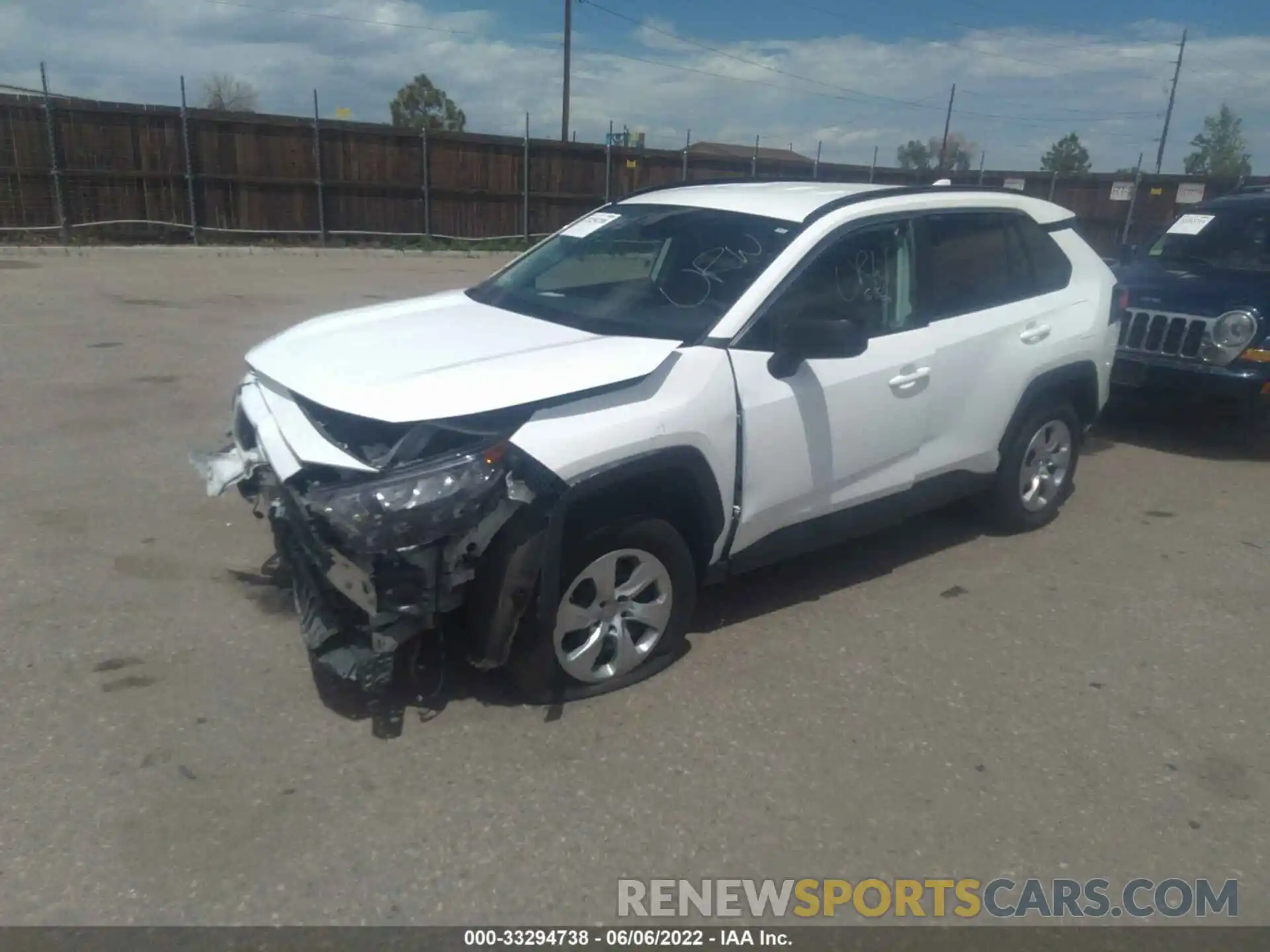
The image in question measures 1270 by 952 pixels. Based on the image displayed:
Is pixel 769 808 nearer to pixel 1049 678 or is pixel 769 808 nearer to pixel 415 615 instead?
pixel 415 615

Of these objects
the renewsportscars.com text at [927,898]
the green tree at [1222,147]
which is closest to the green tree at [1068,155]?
the green tree at [1222,147]

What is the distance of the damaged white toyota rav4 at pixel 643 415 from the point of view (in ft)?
11.2

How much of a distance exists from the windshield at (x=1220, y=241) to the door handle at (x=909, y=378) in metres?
4.59

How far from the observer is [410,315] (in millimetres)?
4707

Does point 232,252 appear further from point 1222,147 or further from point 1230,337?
point 1222,147

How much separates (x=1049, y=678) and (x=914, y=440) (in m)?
1.23

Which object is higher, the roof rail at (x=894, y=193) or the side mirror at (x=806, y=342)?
the roof rail at (x=894, y=193)

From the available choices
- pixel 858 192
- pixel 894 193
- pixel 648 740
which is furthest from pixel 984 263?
pixel 648 740

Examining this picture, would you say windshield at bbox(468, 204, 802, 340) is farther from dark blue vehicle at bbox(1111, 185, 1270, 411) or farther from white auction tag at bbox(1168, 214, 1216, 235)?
white auction tag at bbox(1168, 214, 1216, 235)

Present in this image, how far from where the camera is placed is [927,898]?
2961 mm

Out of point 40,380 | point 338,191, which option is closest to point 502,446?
point 40,380

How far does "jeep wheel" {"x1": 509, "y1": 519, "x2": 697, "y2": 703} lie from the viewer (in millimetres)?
3660
